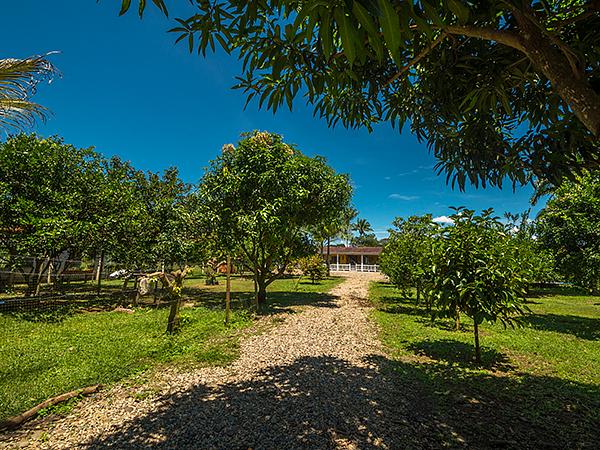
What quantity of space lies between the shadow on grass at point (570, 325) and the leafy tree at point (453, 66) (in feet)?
28.8

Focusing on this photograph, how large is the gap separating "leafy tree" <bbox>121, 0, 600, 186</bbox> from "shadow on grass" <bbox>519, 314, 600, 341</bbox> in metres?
8.76

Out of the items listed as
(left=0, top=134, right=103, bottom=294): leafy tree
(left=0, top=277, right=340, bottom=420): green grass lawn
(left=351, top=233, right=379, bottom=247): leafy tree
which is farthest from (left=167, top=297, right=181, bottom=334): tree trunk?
(left=351, top=233, right=379, bottom=247): leafy tree

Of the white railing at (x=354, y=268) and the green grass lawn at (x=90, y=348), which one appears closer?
the green grass lawn at (x=90, y=348)

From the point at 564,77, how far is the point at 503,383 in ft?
18.3

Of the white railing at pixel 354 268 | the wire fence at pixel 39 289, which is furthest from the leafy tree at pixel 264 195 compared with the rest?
the white railing at pixel 354 268

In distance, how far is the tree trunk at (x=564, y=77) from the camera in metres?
1.78

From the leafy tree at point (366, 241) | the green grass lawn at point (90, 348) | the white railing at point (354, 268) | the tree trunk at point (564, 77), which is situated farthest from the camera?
the leafy tree at point (366, 241)

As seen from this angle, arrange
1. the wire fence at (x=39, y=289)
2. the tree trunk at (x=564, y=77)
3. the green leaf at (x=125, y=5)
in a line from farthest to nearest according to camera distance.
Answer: the wire fence at (x=39, y=289), the tree trunk at (x=564, y=77), the green leaf at (x=125, y=5)

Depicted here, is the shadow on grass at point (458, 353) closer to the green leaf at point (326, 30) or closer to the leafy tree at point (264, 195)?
the leafy tree at point (264, 195)

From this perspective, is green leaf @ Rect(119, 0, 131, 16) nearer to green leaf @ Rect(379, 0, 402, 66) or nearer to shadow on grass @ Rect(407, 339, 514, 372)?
green leaf @ Rect(379, 0, 402, 66)

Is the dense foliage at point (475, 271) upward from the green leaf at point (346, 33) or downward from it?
downward

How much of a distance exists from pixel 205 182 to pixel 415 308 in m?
12.0

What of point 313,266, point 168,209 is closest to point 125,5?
point 168,209

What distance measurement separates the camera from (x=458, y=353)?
23.7 ft
